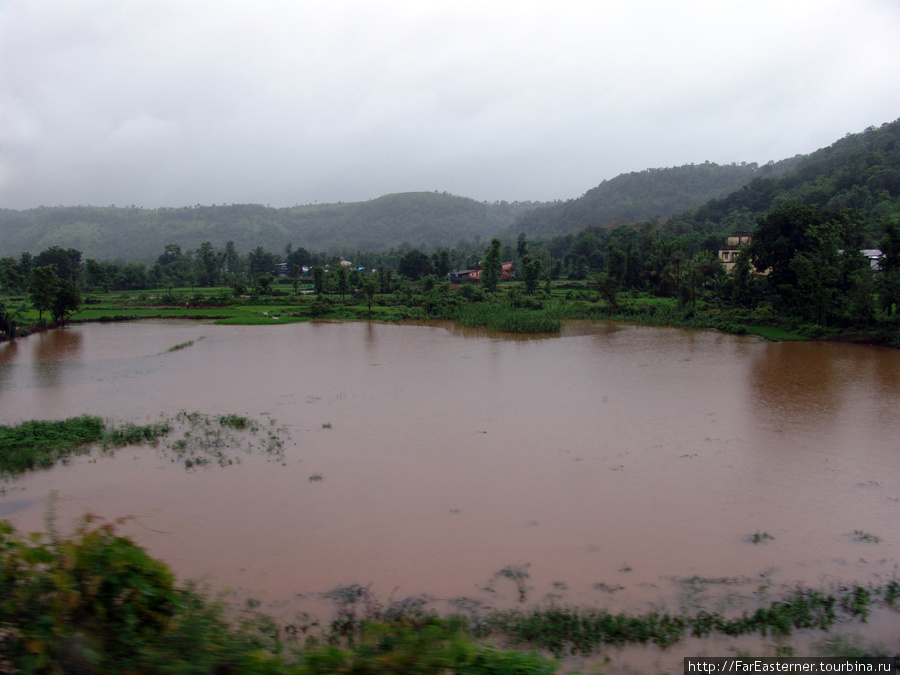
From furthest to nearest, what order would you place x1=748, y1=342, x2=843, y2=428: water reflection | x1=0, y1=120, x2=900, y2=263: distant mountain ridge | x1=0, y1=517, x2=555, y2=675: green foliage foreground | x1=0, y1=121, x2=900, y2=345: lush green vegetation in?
x1=0, y1=120, x2=900, y2=263: distant mountain ridge, x1=0, y1=121, x2=900, y2=345: lush green vegetation, x1=748, y1=342, x2=843, y2=428: water reflection, x1=0, y1=517, x2=555, y2=675: green foliage foreground

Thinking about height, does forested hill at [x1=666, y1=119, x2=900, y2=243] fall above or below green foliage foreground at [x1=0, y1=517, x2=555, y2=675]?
above

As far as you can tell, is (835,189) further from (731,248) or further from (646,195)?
(646,195)

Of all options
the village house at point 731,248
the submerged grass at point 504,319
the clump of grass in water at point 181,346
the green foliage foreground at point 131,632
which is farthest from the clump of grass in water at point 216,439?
the village house at point 731,248

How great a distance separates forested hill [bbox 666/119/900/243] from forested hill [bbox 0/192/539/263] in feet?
136

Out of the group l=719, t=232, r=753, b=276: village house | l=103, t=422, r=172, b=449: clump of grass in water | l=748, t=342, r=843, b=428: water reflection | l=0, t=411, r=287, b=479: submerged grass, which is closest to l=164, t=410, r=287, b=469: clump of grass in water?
l=0, t=411, r=287, b=479: submerged grass

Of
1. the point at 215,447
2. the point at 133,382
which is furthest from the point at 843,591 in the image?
the point at 133,382

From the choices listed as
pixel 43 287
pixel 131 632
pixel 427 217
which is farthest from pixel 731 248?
pixel 427 217

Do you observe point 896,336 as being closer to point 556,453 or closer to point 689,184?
point 556,453

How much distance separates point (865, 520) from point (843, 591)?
180cm

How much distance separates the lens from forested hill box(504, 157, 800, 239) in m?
78.8

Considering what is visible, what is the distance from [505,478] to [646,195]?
275ft

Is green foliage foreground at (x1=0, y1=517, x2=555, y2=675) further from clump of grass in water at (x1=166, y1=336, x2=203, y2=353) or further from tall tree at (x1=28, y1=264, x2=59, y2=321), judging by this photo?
tall tree at (x1=28, y1=264, x2=59, y2=321)

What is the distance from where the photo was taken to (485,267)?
112 ft

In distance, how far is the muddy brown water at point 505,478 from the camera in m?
5.42
